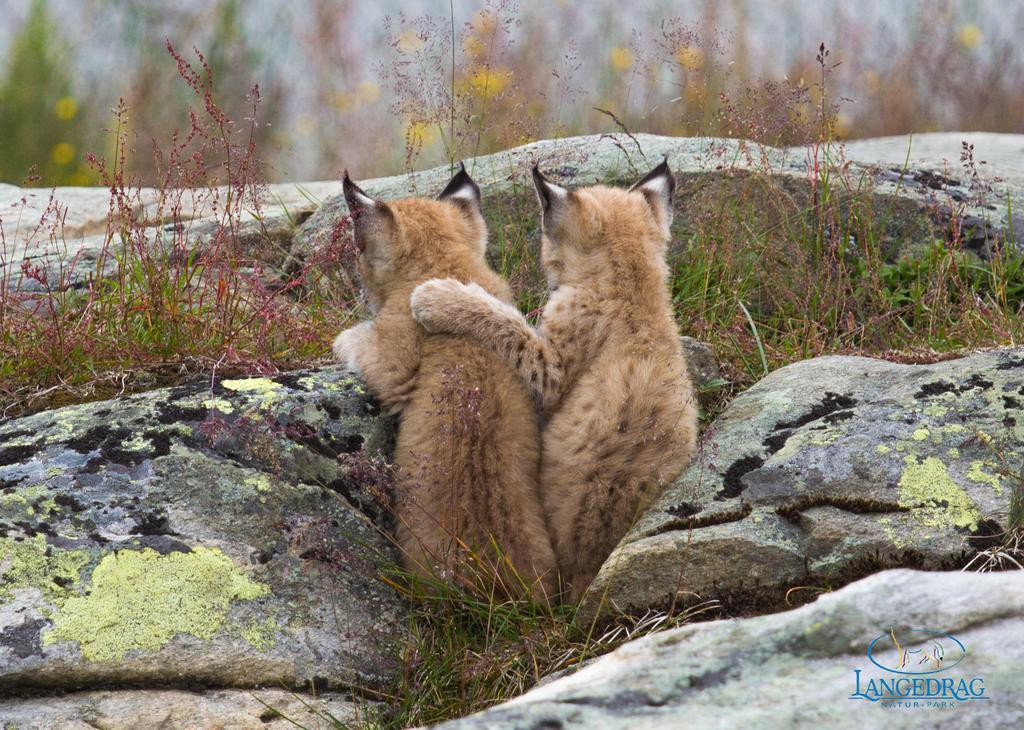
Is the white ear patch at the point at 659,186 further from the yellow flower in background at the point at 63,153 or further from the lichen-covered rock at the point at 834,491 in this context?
the yellow flower in background at the point at 63,153

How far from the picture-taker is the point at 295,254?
725 centimetres

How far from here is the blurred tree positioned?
10195 millimetres

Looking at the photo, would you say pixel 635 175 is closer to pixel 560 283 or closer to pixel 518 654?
pixel 560 283

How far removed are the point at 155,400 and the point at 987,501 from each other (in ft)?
10.4

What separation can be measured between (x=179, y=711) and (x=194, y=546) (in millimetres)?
657

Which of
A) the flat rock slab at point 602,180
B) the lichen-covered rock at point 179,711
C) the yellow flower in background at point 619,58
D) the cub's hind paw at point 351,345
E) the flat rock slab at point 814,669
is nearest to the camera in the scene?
the flat rock slab at point 814,669

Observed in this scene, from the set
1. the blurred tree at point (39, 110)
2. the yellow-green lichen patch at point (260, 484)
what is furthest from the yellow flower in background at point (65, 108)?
the yellow-green lichen patch at point (260, 484)

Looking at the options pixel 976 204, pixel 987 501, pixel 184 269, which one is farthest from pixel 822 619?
pixel 976 204

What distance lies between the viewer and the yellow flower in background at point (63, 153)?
10.3 meters

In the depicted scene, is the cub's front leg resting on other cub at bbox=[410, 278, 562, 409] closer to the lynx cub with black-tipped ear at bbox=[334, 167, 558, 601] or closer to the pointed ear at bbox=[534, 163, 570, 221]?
the lynx cub with black-tipped ear at bbox=[334, 167, 558, 601]

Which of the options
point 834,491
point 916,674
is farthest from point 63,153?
A: point 916,674

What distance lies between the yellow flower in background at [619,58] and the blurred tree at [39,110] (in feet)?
16.2

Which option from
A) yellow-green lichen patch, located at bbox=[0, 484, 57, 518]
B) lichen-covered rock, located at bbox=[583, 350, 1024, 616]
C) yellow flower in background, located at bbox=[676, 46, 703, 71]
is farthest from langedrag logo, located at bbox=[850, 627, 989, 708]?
yellow flower in background, located at bbox=[676, 46, 703, 71]

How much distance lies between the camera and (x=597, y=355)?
4.79m
